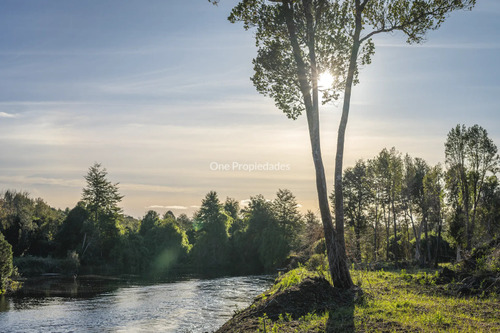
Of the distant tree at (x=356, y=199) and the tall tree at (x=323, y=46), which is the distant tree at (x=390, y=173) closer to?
the distant tree at (x=356, y=199)

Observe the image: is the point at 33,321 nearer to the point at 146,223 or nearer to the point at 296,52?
the point at 296,52

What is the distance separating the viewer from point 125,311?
78.7 ft

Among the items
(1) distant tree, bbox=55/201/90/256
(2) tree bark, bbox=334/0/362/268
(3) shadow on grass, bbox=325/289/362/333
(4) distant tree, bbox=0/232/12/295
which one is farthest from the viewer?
(1) distant tree, bbox=55/201/90/256

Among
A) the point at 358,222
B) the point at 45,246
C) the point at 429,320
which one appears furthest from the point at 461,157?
the point at 45,246

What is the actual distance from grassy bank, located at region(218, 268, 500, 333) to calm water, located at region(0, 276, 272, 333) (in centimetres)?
651

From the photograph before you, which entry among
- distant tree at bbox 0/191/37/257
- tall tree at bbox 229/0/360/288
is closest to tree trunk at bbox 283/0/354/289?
tall tree at bbox 229/0/360/288

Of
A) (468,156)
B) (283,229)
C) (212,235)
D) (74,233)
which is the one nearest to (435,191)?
(468,156)

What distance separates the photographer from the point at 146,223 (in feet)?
288

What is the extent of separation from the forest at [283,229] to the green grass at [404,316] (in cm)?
507

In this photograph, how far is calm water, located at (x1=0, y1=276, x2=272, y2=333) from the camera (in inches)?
755

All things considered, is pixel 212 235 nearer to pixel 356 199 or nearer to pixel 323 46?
pixel 356 199

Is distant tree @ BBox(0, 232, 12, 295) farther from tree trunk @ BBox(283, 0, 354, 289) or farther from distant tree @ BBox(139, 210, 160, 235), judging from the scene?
distant tree @ BBox(139, 210, 160, 235)

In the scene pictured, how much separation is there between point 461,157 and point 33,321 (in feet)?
137

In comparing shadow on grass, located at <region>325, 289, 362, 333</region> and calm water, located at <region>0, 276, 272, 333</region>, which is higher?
shadow on grass, located at <region>325, 289, 362, 333</region>
